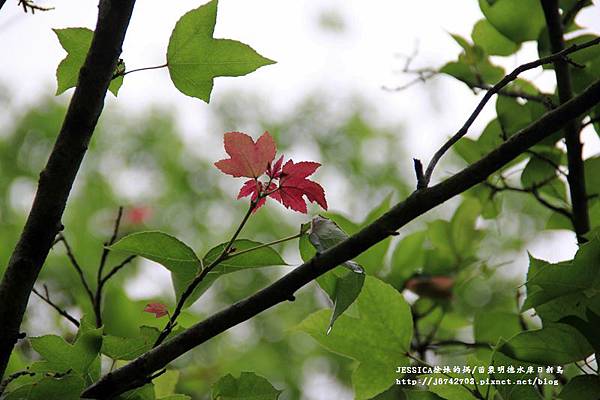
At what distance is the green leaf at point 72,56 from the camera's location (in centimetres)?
43

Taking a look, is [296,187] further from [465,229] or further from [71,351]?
[465,229]

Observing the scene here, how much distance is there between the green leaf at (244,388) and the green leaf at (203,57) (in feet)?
0.58

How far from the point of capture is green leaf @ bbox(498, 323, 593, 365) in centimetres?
46

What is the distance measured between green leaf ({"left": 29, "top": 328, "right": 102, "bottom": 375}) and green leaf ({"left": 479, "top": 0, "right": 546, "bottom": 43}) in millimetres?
435

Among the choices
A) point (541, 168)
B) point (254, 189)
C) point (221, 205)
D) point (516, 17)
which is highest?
point (221, 205)

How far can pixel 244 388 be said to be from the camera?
Answer: 460 mm

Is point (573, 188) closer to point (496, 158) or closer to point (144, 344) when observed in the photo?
point (496, 158)

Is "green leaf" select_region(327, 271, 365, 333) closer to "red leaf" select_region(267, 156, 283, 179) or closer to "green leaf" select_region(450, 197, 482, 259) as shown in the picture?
"red leaf" select_region(267, 156, 283, 179)

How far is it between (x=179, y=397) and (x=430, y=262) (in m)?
0.43

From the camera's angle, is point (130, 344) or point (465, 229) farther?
point (465, 229)

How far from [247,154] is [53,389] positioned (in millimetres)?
177

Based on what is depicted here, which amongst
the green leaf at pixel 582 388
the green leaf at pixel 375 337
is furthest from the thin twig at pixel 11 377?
the green leaf at pixel 582 388

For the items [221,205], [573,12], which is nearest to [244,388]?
[573,12]

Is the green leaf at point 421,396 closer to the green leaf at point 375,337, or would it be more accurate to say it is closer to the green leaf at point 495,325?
the green leaf at point 375,337
